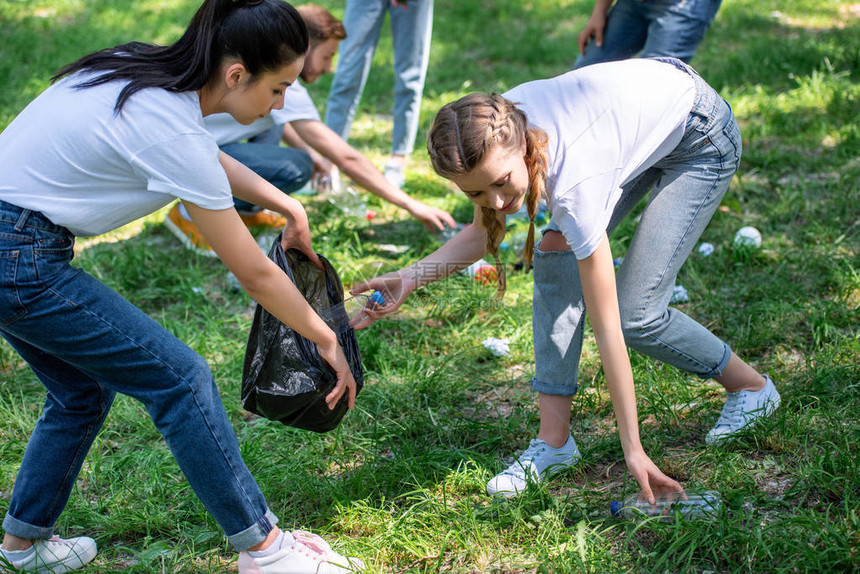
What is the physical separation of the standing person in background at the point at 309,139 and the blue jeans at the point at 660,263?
3.99 ft

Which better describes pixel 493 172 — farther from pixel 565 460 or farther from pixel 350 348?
pixel 565 460

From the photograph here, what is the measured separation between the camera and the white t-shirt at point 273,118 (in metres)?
3.59

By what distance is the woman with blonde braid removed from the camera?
1.88 m

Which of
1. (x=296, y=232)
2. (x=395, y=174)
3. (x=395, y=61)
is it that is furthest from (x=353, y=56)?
(x=296, y=232)

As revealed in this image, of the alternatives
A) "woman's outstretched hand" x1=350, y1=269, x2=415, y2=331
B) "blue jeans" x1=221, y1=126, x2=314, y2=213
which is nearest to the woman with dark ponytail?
"woman's outstretched hand" x1=350, y1=269, x2=415, y2=331

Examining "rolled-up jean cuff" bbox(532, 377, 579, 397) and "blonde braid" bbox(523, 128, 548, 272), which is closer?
"blonde braid" bbox(523, 128, 548, 272)

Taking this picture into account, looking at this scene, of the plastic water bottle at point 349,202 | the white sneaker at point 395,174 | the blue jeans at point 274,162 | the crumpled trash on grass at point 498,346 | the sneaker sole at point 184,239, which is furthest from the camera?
the white sneaker at point 395,174

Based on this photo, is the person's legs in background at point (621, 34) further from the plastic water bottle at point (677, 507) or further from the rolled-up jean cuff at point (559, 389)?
the plastic water bottle at point (677, 507)

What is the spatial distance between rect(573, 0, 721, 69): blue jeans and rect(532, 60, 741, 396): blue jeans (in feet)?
4.43

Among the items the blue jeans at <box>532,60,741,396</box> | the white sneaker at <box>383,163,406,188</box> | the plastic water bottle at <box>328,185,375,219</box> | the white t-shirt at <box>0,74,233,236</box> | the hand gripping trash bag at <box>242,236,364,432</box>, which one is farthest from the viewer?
the white sneaker at <box>383,163,406,188</box>

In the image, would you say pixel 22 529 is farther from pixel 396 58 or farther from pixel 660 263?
pixel 396 58

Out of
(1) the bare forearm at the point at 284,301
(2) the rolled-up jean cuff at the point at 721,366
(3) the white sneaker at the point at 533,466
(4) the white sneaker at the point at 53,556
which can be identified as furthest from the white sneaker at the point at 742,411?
(4) the white sneaker at the point at 53,556

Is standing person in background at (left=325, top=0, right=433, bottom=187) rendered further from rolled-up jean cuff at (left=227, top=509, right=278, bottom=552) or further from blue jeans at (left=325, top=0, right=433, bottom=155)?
rolled-up jean cuff at (left=227, top=509, right=278, bottom=552)

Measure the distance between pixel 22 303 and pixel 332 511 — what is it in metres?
1.05
